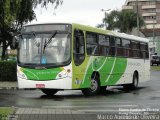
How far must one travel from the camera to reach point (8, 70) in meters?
29.5

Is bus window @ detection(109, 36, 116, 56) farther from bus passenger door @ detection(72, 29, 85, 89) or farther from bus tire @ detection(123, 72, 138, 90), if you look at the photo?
bus tire @ detection(123, 72, 138, 90)

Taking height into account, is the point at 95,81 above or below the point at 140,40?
below

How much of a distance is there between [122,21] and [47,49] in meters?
94.1

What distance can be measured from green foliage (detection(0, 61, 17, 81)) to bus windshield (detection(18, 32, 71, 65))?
9830 millimetres

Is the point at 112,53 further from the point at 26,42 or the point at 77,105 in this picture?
the point at 77,105

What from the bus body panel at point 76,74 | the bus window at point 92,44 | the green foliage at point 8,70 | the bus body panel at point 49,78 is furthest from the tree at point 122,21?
the bus body panel at point 49,78

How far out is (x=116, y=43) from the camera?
916 inches

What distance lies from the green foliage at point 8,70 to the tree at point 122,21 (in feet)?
271

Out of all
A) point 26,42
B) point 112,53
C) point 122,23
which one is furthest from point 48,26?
point 122,23

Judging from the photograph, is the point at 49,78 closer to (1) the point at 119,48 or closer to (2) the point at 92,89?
(2) the point at 92,89

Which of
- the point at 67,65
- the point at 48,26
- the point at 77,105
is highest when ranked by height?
the point at 48,26

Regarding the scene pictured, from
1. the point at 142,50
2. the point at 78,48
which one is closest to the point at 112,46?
the point at 78,48

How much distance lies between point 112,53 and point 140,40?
498cm

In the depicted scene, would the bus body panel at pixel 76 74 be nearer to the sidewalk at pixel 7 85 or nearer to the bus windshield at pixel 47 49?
the bus windshield at pixel 47 49
